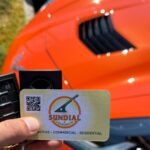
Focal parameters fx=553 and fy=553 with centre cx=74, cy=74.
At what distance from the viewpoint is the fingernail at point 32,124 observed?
148 cm

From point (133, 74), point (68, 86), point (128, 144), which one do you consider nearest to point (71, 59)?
point (68, 86)

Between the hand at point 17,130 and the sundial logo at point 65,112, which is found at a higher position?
the sundial logo at point 65,112

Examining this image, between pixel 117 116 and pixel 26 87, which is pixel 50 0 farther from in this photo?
pixel 26 87

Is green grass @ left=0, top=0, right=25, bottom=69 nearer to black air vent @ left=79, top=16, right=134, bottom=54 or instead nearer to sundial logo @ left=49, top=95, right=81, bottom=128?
black air vent @ left=79, top=16, right=134, bottom=54

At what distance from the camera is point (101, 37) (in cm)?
300

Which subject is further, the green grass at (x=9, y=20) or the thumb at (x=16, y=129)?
the green grass at (x=9, y=20)

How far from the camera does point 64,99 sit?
57.7 inches

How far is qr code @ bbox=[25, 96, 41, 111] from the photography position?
1.48 m

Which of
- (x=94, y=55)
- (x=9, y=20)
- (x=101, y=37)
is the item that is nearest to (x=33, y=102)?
(x=94, y=55)

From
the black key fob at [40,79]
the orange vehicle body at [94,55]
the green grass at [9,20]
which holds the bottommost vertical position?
the black key fob at [40,79]

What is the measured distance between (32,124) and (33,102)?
0.06 metres

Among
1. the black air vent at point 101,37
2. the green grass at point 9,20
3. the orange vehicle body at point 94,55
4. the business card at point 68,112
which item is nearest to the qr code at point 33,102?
the business card at point 68,112

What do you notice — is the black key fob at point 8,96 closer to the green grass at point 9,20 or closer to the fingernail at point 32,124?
the fingernail at point 32,124

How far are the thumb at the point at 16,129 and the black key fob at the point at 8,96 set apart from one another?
0.09 ft
